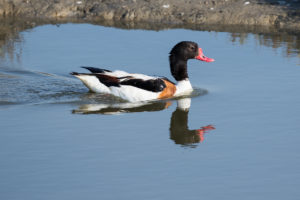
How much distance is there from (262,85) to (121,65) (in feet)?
10.4

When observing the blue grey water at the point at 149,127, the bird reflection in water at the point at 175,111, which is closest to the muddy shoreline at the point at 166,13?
the blue grey water at the point at 149,127

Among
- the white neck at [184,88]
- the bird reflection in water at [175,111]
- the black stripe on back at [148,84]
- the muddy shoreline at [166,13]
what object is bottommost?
the bird reflection in water at [175,111]

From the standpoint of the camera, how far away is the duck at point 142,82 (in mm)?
12234

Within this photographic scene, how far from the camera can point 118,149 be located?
8750mm

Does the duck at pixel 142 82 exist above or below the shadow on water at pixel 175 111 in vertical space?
above

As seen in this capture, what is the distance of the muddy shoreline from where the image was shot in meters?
18.9

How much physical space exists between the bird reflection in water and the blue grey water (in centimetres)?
3

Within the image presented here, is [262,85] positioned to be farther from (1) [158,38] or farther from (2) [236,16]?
(2) [236,16]

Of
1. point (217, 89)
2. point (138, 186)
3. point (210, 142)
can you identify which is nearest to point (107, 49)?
point (217, 89)

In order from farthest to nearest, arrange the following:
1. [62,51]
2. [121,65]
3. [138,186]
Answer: [62,51]
[121,65]
[138,186]

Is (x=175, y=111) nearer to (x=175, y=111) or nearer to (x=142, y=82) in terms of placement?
(x=175, y=111)

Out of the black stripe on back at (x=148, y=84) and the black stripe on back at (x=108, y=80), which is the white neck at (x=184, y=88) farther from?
the black stripe on back at (x=108, y=80)

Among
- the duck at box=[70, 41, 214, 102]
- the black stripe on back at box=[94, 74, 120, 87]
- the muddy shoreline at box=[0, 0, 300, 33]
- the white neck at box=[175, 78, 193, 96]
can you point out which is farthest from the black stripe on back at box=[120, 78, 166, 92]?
the muddy shoreline at box=[0, 0, 300, 33]

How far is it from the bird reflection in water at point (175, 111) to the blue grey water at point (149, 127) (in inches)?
1.4
